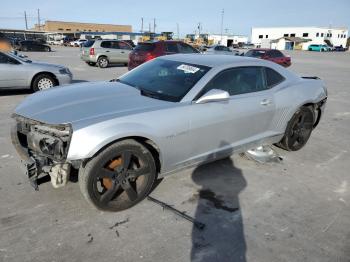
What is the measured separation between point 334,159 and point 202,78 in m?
2.84

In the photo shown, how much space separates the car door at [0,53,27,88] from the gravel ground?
473cm

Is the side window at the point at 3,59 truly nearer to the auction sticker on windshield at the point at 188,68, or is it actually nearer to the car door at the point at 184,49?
the auction sticker on windshield at the point at 188,68

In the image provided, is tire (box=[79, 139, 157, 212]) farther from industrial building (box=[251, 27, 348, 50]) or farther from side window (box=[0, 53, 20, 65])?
industrial building (box=[251, 27, 348, 50])

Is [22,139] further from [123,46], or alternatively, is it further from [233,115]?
[123,46]

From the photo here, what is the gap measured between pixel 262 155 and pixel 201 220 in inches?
76.9

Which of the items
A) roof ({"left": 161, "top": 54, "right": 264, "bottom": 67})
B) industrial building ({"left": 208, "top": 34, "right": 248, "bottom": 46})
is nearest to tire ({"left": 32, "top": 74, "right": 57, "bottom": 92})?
roof ({"left": 161, "top": 54, "right": 264, "bottom": 67})

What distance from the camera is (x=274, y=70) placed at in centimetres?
477

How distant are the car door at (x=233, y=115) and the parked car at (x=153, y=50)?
33.4ft

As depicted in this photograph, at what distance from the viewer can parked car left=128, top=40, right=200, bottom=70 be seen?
1413cm

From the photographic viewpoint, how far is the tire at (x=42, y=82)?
899cm

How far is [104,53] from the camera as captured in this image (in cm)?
1820

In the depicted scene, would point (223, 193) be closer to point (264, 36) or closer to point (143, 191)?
point (143, 191)

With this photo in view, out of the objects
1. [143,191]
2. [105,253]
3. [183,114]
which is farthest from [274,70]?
[105,253]

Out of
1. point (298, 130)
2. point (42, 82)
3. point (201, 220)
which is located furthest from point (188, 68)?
point (42, 82)
